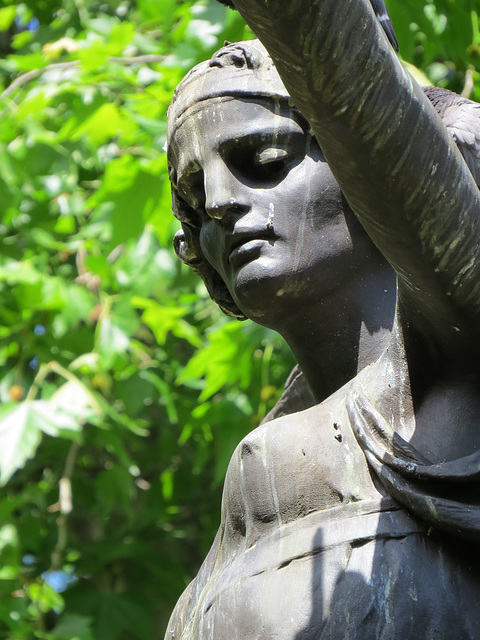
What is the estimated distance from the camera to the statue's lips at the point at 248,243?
1.66 meters

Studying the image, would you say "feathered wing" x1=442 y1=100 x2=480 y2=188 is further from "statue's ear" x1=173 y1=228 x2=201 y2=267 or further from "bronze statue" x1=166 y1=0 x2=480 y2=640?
"statue's ear" x1=173 y1=228 x2=201 y2=267

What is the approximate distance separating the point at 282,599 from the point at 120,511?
10.9 ft

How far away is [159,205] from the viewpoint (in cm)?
351

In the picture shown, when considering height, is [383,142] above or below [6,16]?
above

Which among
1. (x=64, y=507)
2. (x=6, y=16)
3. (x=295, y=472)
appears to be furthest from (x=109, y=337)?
(x=295, y=472)

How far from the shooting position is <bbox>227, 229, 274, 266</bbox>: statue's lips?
5.44ft

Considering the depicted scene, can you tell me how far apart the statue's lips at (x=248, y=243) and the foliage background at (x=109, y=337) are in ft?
5.00

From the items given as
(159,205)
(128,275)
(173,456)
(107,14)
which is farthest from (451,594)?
(107,14)

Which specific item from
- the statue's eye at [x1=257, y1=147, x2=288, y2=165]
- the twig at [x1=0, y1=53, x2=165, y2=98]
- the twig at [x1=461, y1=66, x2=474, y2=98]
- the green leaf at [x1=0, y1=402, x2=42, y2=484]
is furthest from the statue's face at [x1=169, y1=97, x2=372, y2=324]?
the twig at [x1=0, y1=53, x2=165, y2=98]

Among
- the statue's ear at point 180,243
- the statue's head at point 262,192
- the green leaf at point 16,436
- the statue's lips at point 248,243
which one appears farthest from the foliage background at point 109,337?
the statue's lips at point 248,243

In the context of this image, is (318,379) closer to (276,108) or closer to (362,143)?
(276,108)

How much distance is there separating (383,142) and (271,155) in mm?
460

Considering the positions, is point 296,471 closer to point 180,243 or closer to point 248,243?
point 248,243

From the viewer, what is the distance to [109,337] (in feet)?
13.1
